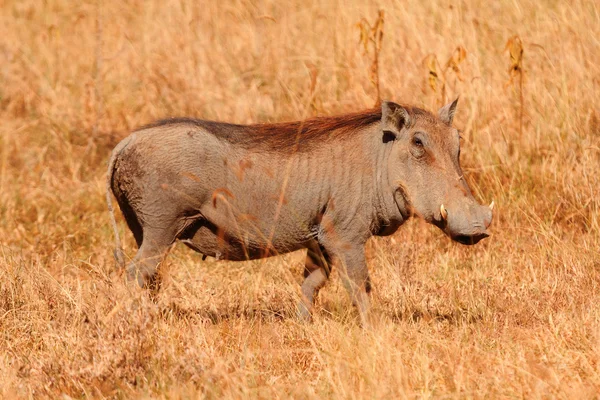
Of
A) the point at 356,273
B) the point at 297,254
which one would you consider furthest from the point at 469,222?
the point at 297,254

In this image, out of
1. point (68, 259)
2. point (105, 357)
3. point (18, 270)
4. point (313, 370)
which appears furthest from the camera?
point (68, 259)

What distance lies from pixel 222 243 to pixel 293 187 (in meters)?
0.42

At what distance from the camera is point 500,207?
6039 millimetres

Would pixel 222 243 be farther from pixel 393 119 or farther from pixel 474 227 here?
pixel 474 227

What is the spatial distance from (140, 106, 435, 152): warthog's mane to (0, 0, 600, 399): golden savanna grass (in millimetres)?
680

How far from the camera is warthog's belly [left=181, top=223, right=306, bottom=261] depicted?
15.3 feet

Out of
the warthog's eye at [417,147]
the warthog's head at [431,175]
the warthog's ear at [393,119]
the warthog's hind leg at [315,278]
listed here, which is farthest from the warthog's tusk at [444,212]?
the warthog's hind leg at [315,278]

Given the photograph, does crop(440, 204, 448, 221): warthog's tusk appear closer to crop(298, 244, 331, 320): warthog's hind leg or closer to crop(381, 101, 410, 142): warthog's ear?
crop(381, 101, 410, 142): warthog's ear

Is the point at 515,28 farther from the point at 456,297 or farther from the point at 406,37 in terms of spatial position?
the point at 456,297

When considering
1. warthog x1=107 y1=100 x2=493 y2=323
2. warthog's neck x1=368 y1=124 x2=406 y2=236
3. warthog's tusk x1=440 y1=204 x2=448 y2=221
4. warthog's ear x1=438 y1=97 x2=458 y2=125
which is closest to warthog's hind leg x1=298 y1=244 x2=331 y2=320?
warthog x1=107 y1=100 x2=493 y2=323

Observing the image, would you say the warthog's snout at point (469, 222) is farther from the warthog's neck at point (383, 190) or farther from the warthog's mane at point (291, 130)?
the warthog's mane at point (291, 130)

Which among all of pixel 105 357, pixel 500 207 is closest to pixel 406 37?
pixel 500 207

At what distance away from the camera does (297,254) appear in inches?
235

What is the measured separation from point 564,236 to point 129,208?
2.54m
